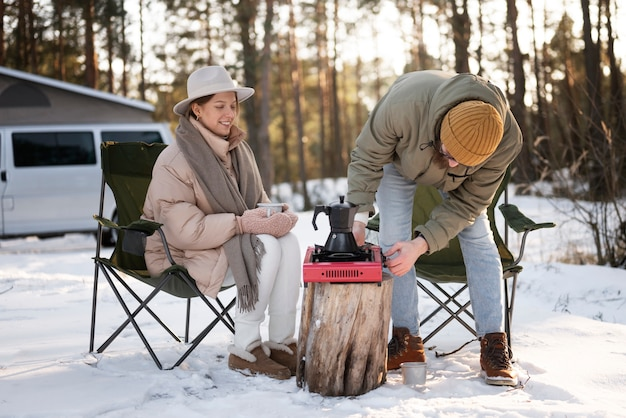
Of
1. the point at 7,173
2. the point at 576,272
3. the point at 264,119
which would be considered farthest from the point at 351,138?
the point at 576,272

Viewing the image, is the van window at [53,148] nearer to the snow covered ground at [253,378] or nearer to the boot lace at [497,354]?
the snow covered ground at [253,378]

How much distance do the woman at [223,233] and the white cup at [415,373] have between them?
0.46 m

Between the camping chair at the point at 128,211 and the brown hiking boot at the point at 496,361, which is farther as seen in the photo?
the camping chair at the point at 128,211

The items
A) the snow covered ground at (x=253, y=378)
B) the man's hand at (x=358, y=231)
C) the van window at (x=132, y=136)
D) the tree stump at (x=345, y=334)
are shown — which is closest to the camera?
the snow covered ground at (x=253, y=378)

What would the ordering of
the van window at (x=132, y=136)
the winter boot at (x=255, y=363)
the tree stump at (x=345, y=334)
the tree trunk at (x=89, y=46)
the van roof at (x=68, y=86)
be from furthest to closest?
the tree trunk at (x=89, y=46) < the van roof at (x=68, y=86) < the van window at (x=132, y=136) < the winter boot at (x=255, y=363) < the tree stump at (x=345, y=334)

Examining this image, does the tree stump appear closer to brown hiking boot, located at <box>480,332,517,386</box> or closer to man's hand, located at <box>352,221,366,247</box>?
man's hand, located at <box>352,221,366,247</box>

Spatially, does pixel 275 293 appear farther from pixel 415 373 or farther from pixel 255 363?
pixel 415 373

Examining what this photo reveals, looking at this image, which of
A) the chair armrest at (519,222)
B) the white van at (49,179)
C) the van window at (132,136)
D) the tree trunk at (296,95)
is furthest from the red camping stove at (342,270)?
the tree trunk at (296,95)

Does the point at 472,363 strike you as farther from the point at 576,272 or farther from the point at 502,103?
the point at 576,272

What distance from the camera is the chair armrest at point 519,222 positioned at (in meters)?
3.10

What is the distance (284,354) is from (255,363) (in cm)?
15

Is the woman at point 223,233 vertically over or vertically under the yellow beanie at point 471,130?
under

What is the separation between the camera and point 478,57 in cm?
1719

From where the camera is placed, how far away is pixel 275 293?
296 cm
